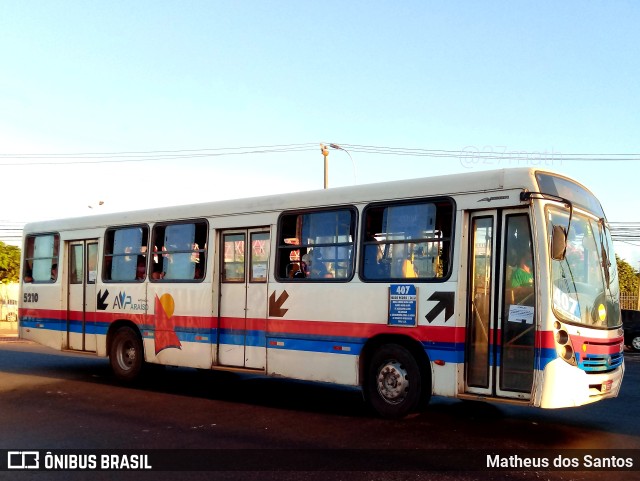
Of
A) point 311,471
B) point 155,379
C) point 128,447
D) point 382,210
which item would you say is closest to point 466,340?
point 382,210

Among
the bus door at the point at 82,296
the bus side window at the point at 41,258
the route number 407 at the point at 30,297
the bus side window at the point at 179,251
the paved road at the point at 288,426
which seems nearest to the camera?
the paved road at the point at 288,426

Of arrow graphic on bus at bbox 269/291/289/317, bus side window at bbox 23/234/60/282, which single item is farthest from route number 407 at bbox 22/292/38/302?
arrow graphic on bus at bbox 269/291/289/317

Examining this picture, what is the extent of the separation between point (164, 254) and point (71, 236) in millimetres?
3027

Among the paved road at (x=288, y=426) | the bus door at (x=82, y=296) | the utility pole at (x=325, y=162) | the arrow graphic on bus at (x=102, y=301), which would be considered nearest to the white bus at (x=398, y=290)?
the paved road at (x=288, y=426)

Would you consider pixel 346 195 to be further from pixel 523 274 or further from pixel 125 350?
pixel 125 350

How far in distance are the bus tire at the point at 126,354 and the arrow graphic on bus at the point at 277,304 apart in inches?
137

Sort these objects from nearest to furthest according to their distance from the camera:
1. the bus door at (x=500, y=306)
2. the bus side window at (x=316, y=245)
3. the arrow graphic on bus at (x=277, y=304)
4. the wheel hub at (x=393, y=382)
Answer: the bus door at (x=500, y=306), the wheel hub at (x=393, y=382), the bus side window at (x=316, y=245), the arrow graphic on bus at (x=277, y=304)

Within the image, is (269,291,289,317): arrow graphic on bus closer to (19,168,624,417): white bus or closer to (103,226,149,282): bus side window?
(19,168,624,417): white bus

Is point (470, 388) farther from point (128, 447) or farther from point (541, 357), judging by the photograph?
point (128, 447)

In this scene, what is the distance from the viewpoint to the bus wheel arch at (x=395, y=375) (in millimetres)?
8773

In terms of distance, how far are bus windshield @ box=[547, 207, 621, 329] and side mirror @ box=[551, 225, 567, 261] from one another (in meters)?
0.12

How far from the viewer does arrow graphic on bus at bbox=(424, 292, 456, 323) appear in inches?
336

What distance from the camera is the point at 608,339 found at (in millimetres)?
8273

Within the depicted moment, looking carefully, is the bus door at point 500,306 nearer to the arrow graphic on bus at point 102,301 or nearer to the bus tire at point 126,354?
the bus tire at point 126,354
